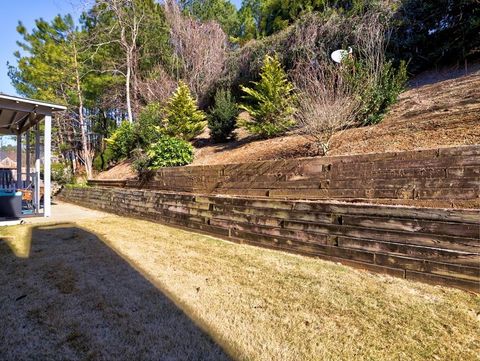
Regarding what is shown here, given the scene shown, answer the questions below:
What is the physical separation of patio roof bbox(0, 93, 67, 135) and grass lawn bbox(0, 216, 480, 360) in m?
4.55

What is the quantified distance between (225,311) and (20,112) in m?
7.85

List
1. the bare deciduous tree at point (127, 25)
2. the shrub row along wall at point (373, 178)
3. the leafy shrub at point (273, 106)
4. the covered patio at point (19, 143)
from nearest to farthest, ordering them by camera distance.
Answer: the shrub row along wall at point (373, 178) < the covered patio at point (19, 143) < the leafy shrub at point (273, 106) < the bare deciduous tree at point (127, 25)

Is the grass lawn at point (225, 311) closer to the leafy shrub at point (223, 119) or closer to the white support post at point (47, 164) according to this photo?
the white support post at point (47, 164)

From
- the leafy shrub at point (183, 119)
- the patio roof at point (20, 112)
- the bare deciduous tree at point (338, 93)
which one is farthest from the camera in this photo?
the leafy shrub at point (183, 119)

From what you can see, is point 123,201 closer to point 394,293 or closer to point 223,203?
point 223,203

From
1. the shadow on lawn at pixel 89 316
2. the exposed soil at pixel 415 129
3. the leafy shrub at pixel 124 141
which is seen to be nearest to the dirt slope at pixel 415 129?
the exposed soil at pixel 415 129

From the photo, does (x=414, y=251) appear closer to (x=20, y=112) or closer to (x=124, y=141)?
(x=20, y=112)

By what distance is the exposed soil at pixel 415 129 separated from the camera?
3.75m

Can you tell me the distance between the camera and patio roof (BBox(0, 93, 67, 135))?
6336 millimetres

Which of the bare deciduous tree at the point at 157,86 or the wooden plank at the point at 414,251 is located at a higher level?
the bare deciduous tree at the point at 157,86

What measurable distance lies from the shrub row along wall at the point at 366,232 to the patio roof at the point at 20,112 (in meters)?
4.92

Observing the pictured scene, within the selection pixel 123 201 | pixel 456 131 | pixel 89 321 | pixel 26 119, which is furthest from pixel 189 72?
pixel 89 321

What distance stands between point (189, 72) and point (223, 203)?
11.7 m

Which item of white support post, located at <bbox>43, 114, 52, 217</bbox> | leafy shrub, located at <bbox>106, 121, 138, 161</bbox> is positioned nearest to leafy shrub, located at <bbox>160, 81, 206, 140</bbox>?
leafy shrub, located at <bbox>106, 121, 138, 161</bbox>
